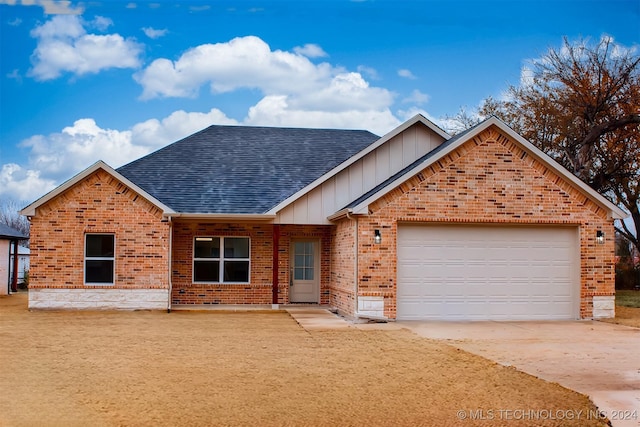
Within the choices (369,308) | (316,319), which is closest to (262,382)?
(369,308)

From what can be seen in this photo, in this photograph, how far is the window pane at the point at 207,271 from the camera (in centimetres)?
2061

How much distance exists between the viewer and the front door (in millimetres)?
21297

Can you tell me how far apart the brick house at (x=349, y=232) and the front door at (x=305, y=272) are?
0.04m

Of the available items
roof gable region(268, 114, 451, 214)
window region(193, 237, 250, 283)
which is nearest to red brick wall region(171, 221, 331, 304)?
window region(193, 237, 250, 283)

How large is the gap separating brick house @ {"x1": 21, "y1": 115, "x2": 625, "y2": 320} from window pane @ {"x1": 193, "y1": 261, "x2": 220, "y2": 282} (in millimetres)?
32

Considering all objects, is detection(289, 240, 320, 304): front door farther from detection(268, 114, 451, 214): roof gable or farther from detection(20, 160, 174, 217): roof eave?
detection(20, 160, 174, 217): roof eave

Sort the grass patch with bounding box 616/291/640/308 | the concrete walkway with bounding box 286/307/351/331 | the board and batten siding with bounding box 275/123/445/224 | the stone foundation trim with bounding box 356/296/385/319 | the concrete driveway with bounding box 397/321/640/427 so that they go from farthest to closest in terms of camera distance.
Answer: the grass patch with bounding box 616/291/640/308
the board and batten siding with bounding box 275/123/445/224
the stone foundation trim with bounding box 356/296/385/319
the concrete walkway with bounding box 286/307/351/331
the concrete driveway with bounding box 397/321/640/427

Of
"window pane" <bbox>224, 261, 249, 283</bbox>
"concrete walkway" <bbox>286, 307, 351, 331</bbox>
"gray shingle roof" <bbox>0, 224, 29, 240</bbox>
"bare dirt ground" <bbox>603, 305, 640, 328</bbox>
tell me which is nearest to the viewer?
"concrete walkway" <bbox>286, 307, 351, 331</bbox>

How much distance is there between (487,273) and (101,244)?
1053 centimetres

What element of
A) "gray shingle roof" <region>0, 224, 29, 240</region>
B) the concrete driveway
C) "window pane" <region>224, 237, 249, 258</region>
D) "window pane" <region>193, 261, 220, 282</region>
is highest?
"gray shingle roof" <region>0, 224, 29, 240</region>

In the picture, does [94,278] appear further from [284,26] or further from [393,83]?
[393,83]

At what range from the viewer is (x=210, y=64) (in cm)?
2283

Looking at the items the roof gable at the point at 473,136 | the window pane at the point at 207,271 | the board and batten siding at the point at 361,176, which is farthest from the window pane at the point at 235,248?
the roof gable at the point at 473,136

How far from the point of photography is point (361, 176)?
65.3 ft
